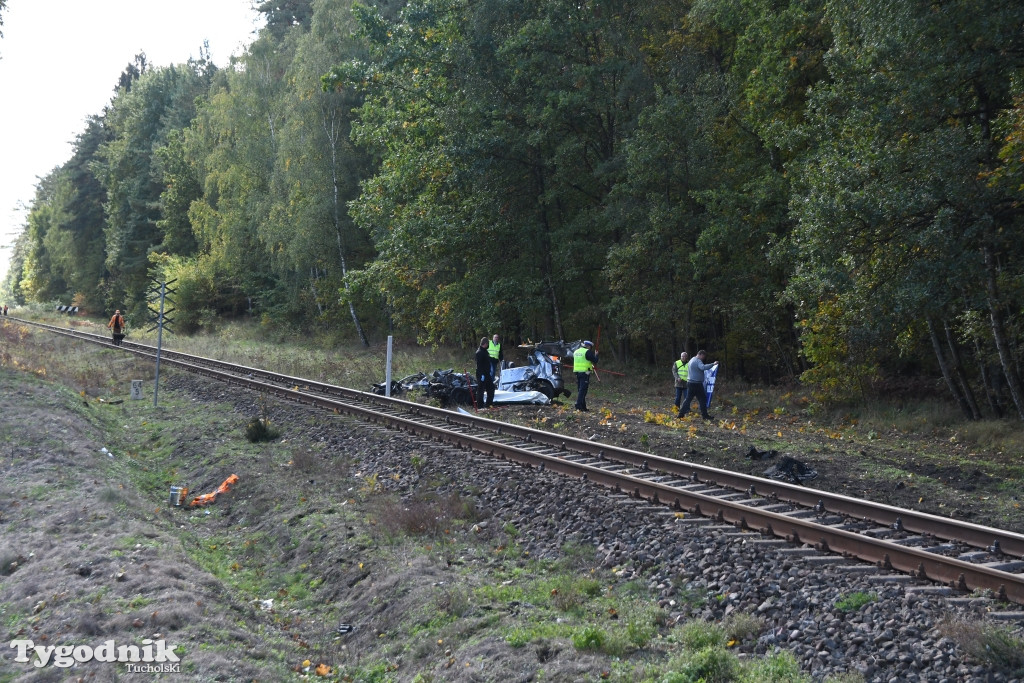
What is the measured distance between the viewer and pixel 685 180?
24.7 m

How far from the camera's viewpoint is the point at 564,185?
28.4 metres

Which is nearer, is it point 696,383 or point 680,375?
point 696,383

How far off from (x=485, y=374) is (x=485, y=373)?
0.04 m

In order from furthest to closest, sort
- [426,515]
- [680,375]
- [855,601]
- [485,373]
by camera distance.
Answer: [485,373] < [680,375] < [426,515] < [855,601]

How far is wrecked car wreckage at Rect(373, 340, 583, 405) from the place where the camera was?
2036 cm

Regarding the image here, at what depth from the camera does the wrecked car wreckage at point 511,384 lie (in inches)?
802

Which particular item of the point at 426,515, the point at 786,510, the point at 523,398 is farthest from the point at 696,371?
the point at 426,515

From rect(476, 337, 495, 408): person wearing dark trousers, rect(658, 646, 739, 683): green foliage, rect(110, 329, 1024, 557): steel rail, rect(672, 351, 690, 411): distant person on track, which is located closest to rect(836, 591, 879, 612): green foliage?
rect(658, 646, 739, 683): green foliage

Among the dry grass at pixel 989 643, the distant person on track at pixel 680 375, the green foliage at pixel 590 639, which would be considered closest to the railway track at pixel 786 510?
the dry grass at pixel 989 643

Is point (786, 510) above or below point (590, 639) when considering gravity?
above

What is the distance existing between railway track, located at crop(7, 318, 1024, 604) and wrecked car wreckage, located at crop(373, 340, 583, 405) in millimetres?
3590

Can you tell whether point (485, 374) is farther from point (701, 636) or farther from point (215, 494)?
point (701, 636)

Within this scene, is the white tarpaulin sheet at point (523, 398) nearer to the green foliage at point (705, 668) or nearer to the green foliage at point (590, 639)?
the green foliage at point (590, 639)

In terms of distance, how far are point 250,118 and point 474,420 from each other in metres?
42.8
